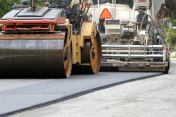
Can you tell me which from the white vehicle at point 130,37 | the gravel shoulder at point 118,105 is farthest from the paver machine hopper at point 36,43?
the white vehicle at point 130,37

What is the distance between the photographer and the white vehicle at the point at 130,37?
16656 millimetres

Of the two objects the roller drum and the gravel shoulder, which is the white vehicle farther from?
the gravel shoulder

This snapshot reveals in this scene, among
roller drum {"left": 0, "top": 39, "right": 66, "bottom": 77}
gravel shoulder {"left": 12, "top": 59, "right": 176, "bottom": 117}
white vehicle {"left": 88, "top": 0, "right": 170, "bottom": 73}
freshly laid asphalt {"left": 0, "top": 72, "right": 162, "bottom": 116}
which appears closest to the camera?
gravel shoulder {"left": 12, "top": 59, "right": 176, "bottom": 117}

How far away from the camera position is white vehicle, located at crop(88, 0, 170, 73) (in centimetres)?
1666

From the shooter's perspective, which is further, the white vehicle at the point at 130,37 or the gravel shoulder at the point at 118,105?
the white vehicle at the point at 130,37

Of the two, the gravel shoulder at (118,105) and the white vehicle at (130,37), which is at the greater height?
the white vehicle at (130,37)

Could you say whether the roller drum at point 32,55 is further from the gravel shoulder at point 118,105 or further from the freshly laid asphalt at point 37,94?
the gravel shoulder at point 118,105

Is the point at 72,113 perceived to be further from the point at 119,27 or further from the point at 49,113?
the point at 119,27

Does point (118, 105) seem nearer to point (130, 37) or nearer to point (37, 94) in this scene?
point (37, 94)

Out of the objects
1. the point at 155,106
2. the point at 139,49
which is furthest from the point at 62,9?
the point at 155,106

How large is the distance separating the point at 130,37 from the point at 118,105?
10288 mm

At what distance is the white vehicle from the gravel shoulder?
20.4ft

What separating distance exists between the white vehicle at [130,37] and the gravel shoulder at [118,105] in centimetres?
621

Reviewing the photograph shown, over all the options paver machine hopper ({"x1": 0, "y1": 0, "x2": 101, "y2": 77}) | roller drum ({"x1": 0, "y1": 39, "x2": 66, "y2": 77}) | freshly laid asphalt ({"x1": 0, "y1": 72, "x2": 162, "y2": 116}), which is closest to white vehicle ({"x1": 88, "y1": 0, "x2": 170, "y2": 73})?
paver machine hopper ({"x1": 0, "y1": 0, "x2": 101, "y2": 77})
